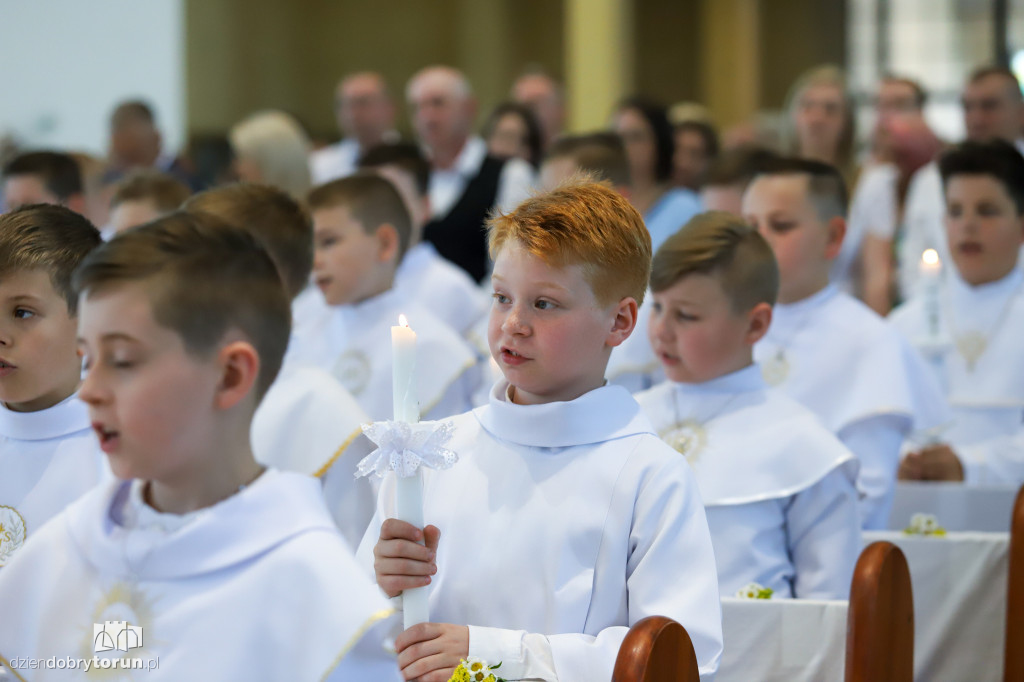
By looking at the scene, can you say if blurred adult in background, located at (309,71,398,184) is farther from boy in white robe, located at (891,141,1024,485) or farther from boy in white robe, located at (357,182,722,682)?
boy in white robe, located at (357,182,722,682)

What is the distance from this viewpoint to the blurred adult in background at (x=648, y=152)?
6.00 m

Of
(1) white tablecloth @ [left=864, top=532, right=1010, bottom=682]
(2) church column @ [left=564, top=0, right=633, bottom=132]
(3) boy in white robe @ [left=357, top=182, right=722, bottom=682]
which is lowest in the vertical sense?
(1) white tablecloth @ [left=864, top=532, right=1010, bottom=682]

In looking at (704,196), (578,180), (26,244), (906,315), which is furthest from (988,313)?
(26,244)

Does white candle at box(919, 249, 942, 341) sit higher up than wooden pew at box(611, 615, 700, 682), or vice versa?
white candle at box(919, 249, 942, 341)

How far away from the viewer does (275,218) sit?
3.56 meters

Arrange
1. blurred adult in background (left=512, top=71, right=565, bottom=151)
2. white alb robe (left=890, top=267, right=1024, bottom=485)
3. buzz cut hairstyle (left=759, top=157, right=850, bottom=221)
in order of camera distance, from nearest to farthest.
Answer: buzz cut hairstyle (left=759, top=157, right=850, bottom=221) < white alb robe (left=890, top=267, right=1024, bottom=485) < blurred adult in background (left=512, top=71, right=565, bottom=151)

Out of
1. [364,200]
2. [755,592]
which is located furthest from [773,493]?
[364,200]

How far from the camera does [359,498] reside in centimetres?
321

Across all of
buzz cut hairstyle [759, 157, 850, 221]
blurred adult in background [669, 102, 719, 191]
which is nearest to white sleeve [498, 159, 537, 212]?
blurred adult in background [669, 102, 719, 191]

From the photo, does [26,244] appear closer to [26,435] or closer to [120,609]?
[26,435]

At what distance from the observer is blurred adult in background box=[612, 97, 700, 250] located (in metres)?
6.00

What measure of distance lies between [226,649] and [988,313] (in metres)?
3.97

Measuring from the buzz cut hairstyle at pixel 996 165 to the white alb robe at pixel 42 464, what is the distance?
3.64 m

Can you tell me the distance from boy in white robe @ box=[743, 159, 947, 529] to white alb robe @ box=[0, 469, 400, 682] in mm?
2610
